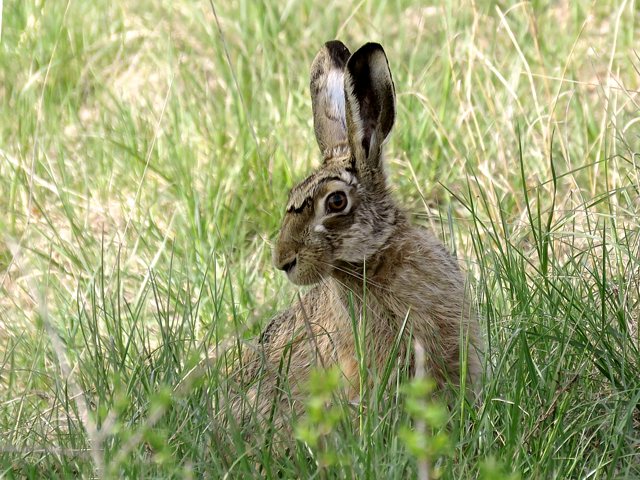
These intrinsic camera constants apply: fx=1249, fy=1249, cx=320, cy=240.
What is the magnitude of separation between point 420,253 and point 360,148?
42cm

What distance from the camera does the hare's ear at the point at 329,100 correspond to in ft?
14.9

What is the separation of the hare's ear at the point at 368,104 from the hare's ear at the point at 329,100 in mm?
202

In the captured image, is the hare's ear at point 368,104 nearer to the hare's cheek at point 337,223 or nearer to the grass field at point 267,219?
the hare's cheek at point 337,223

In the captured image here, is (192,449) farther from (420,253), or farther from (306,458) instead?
(420,253)

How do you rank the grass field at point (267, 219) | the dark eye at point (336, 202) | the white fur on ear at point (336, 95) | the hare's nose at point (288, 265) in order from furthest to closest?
1. the white fur on ear at point (336, 95)
2. the dark eye at point (336, 202)
3. the hare's nose at point (288, 265)
4. the grass field at point (267, 219)

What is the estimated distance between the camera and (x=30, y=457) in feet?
11.5

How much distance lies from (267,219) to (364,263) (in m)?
1.95

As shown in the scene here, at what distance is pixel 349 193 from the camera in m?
4.17

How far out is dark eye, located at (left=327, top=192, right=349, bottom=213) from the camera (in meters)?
4.11

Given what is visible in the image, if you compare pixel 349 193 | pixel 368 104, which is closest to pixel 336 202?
pixel 349 193

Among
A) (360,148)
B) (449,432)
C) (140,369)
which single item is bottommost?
(449,432)

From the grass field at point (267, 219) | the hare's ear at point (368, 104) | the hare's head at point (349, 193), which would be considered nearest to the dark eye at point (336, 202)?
the hare's head at point (349, 193)

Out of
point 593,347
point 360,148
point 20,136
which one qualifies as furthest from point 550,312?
point 20,136

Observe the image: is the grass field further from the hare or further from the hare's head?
the hare's head
